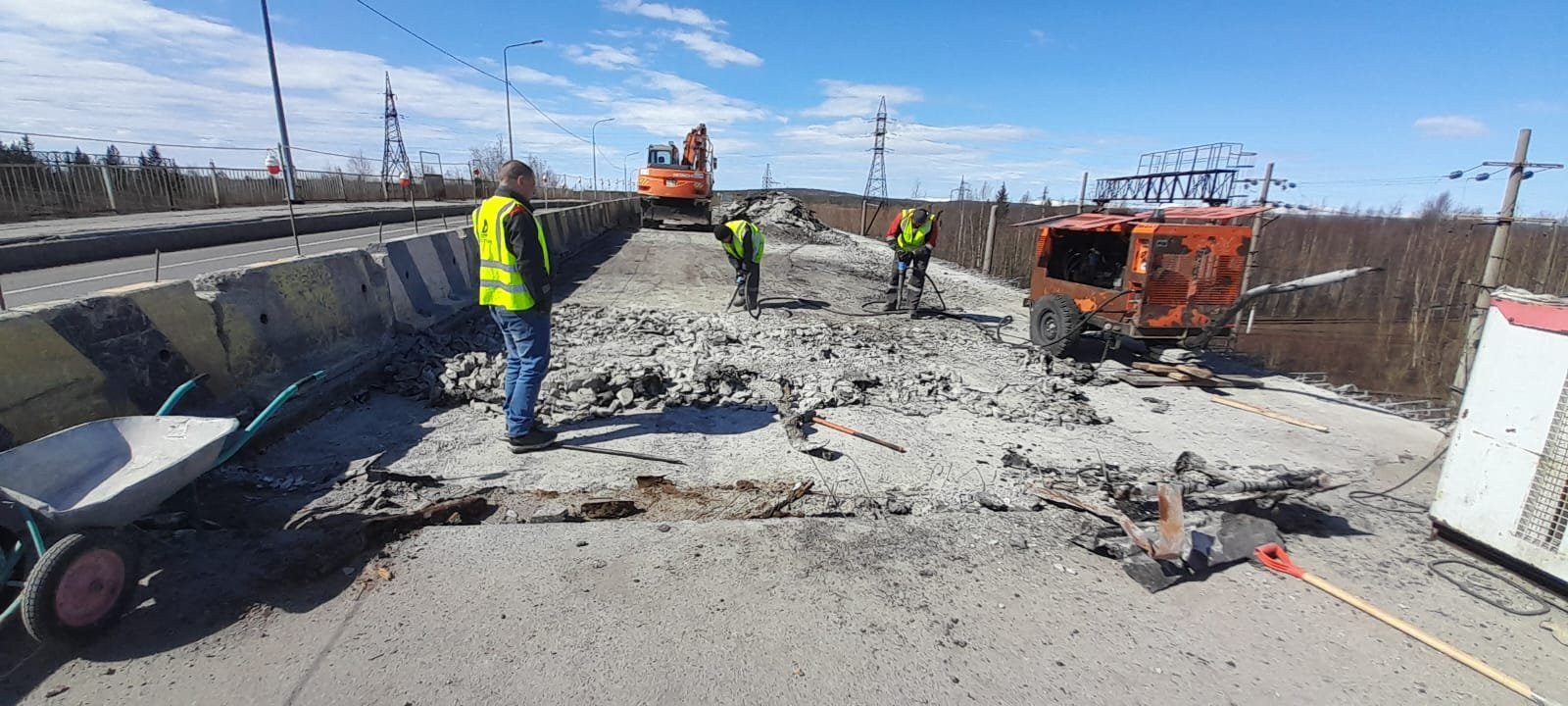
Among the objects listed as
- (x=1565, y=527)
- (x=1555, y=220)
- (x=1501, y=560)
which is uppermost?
(x=1555, y=220)

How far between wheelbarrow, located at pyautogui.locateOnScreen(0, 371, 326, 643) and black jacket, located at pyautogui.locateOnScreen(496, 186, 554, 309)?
182cm

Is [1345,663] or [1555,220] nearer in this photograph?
[1345,663]

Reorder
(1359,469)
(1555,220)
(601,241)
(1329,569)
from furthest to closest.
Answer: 1. (601,241)
2. (1555,220)
3. (1359,469)
4. (1329,569)

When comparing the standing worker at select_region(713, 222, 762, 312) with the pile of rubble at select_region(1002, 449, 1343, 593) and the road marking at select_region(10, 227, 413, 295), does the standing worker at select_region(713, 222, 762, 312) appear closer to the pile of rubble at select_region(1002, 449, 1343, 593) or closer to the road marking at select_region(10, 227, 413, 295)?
the pile of rubble at select_region(1002, 449, 1343, 593)

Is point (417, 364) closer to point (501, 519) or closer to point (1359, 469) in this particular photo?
point (501, 519)

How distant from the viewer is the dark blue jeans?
14.6ft

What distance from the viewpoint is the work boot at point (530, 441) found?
4418 mm

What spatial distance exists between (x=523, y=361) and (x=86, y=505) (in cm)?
231

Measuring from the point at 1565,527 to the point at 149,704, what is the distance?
5.70 m

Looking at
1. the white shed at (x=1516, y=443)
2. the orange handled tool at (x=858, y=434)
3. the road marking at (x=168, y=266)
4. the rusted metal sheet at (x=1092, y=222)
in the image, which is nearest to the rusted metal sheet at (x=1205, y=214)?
the rusted metal sheet at (x=1092, y=222)

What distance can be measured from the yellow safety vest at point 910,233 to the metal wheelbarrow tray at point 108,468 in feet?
29.8

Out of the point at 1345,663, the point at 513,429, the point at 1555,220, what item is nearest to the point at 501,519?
the point at 513,429

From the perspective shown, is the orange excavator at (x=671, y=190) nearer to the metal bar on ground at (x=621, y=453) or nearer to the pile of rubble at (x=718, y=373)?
the pile of rubble at (x=718, y=373)

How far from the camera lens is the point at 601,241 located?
20781mm
